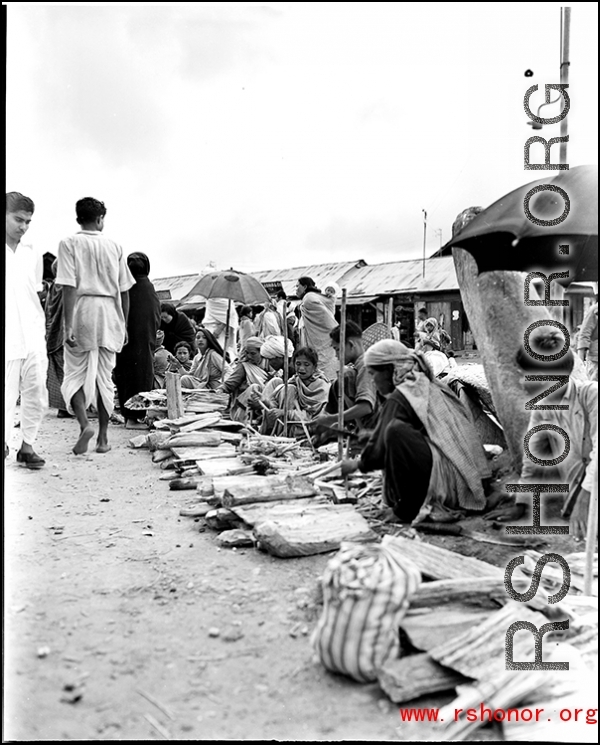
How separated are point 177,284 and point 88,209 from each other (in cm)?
2734

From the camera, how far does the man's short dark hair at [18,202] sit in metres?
4.07

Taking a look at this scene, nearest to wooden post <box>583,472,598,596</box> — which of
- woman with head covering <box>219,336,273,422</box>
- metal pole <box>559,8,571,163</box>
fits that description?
metal pole <box>559,8,571,163</box>

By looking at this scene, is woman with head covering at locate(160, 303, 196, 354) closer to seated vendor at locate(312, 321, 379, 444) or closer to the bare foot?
the bare foot

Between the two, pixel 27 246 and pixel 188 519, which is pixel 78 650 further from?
pixel 27 246

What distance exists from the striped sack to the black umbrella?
4.04 ft

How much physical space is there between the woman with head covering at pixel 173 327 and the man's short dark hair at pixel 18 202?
483 cm

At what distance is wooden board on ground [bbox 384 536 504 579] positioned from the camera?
2.54m

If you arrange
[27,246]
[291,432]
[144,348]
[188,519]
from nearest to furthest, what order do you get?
[188,519] < [27,246] < [291,432] < [144,348]

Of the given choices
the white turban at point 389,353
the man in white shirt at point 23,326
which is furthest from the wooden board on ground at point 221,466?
the white turban at point 389,353

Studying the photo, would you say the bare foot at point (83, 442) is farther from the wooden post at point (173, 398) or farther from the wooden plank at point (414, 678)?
the wooden plank at point (414, 678)

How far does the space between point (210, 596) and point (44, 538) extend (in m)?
1.21

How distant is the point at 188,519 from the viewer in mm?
3855

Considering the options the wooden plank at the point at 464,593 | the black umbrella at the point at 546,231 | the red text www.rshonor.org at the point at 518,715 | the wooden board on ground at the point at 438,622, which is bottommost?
the red text www.rshonor.org at the point at 518,715

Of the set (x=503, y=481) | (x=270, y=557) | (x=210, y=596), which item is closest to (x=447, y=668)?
(x=210, y=596)
